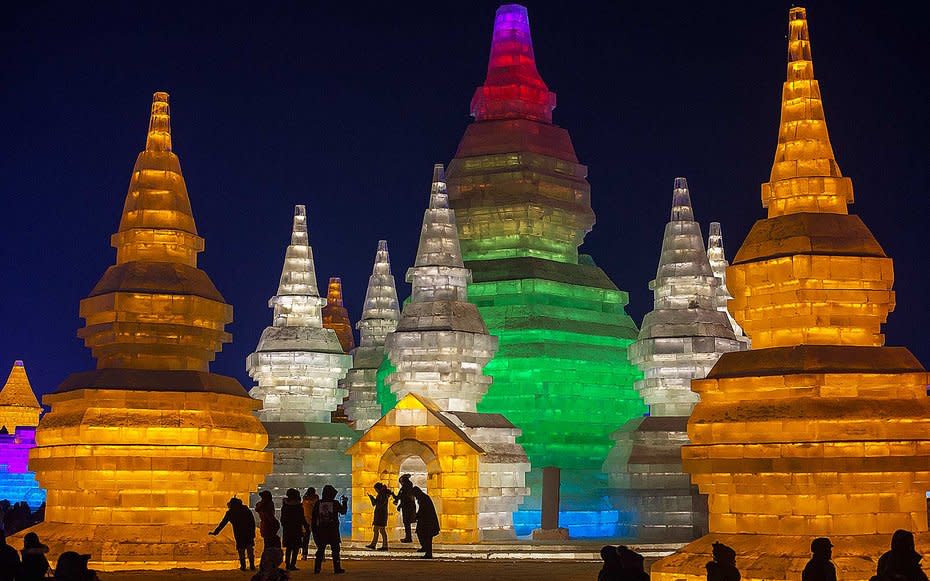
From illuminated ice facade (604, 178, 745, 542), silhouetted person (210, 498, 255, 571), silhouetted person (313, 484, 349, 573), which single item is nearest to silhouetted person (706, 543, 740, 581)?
silhouetted person (313, 484, 349, 573)

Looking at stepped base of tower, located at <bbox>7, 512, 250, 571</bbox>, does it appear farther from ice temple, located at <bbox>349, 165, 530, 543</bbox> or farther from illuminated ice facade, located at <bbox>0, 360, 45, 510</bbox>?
illuminated ice facade, located at <bbox>0, 360, 45, 510</bbox>

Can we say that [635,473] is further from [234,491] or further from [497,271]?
[234,491]

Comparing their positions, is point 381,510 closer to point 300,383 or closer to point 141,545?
point 141,545

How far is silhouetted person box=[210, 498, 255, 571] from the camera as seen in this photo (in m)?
24.4

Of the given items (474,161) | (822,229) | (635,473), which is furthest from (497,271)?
(822,229)

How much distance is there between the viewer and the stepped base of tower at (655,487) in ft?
124

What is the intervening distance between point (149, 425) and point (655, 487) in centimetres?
1618

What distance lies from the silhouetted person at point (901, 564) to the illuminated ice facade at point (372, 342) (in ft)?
101

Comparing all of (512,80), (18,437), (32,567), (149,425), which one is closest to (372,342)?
(512,80)

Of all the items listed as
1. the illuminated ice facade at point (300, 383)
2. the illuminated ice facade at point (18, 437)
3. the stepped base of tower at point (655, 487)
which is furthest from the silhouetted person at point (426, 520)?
the illuminated ice facade at point (18, 437)

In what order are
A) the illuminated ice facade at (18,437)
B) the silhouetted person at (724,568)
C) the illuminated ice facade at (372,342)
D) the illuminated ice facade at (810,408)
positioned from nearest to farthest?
the silhouetted person at (724,568) < the illuminated ice facade at (810,408) < the illuminated ice facade at (372,342) < the illuminated ice facade at (18,437)

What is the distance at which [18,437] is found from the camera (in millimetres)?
63969

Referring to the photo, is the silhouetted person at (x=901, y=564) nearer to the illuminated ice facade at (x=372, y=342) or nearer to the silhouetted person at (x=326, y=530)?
the silhouetted person at (x=326, y=530)

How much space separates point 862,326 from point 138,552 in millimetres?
12378
